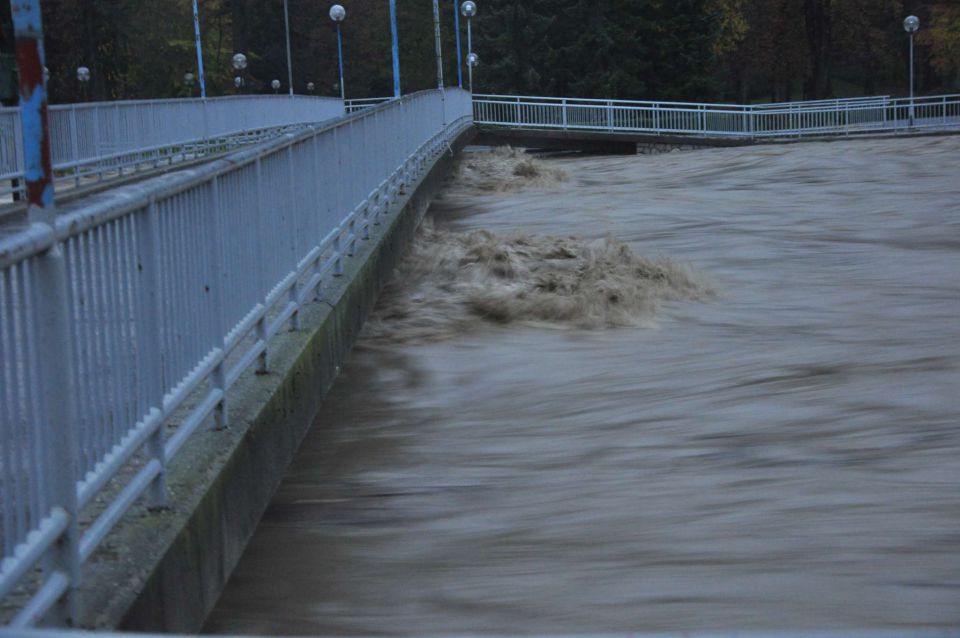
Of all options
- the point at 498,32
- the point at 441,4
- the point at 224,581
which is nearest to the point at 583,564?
the point at 224,581

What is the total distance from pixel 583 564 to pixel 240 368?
179 cm

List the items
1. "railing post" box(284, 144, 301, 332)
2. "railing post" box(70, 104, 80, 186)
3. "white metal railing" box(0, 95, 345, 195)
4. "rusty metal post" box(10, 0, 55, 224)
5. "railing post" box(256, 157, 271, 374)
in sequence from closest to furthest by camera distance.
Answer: "rusty metal post" box(10, 0, 55, 224) < "railing post" box(256, 157, 271, 374) < "railing post" box(284, 144, 301, 332) < "white metal railing" box(0, 95, 345, 195) < "railing post" box(70, 104, 80, 186)

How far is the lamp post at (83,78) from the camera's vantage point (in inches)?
2484

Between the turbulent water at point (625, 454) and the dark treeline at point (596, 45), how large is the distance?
50859mm

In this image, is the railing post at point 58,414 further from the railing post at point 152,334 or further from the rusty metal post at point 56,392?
the railing post at point 152,334

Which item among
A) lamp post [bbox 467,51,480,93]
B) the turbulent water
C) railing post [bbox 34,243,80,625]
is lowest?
the turbulent water

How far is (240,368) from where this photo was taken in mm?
6953

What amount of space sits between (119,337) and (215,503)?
3.03 feet

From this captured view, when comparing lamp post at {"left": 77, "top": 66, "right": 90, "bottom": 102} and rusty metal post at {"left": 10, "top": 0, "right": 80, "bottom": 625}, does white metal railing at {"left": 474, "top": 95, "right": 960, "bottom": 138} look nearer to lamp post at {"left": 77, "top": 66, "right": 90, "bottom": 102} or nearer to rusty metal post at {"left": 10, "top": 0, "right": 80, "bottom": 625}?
lamp post at {"left": 77, "top": 66, "right": 90, "bottom": 102}

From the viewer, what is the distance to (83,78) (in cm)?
6303

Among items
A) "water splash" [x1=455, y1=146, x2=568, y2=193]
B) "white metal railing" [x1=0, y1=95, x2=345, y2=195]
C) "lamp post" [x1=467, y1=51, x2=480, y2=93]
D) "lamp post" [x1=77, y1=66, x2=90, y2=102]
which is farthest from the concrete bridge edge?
"lamp post" [x1=77, y1=66, x2=90, y2=102]

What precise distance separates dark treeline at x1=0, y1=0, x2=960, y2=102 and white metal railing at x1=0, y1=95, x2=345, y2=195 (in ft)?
101

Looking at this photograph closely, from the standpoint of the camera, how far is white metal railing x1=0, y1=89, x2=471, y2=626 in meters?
3.90

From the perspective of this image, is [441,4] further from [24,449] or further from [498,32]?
[24,449]
